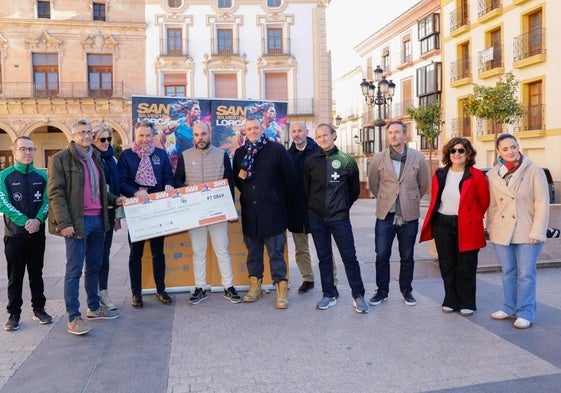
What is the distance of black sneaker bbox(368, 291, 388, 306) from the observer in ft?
17.8

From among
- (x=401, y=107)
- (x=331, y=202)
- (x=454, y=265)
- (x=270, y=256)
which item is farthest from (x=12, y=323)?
(x=401, y=107)

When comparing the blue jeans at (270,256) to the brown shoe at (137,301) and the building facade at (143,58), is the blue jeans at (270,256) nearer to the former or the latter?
the brown shoe at (137,301)

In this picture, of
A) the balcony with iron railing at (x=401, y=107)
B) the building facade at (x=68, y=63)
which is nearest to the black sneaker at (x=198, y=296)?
the building facade at (x=68, y=63)

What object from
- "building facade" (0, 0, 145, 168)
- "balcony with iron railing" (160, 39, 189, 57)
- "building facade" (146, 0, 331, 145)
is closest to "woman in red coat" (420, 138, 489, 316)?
"building facade" (146, 0, 331, 145)

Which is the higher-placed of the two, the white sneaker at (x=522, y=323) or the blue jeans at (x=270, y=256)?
the blue jeans at (x=270, y=256)

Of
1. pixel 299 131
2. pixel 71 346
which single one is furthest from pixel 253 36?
pixel 71 346

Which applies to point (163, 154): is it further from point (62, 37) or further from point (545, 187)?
point (62, 37)

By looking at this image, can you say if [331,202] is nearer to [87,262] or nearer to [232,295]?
[232,295]

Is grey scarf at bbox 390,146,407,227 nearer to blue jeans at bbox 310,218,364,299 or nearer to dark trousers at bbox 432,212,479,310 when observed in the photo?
dark trousers at bbox 432,212,479,310

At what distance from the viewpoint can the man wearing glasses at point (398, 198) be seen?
5.28 metres

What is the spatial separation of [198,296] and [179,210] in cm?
98

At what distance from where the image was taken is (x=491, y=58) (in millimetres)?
23922

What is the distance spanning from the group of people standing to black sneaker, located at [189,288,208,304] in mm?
14

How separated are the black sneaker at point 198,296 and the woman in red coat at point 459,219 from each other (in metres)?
2.53
